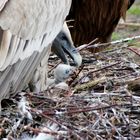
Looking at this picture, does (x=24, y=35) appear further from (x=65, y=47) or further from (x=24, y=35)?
(x=65, y=47)

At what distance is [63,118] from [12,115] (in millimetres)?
294

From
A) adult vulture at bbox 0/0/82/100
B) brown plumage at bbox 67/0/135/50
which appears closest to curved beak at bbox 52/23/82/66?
adult vulture at bbox 0/0/82/100

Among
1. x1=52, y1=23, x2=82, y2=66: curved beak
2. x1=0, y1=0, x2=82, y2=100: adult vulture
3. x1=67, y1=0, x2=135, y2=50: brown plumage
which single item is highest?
x1=0, y1=0, x2=82, y2=100: adult vulture

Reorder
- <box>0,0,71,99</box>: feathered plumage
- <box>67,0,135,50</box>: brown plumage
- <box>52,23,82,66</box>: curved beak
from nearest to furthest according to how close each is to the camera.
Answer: <box>0,0,71,99</box>: feathered plumage → <box>52,23,82,66</box>: curved beak → <box>67,0,135,50</box>: brown plumage

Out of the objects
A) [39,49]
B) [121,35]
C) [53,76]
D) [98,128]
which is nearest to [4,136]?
[98,128]

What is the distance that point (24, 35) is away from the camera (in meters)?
4.11

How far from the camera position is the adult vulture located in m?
3.88

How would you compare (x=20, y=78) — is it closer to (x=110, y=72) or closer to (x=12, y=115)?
(x=12, y=115)

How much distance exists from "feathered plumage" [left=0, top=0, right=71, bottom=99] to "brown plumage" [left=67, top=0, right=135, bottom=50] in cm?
274

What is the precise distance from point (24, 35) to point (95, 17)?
3.49 metres

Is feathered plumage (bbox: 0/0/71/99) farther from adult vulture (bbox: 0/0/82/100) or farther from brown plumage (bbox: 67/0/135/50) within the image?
brown plumage (bbox: 67/0/135/50)

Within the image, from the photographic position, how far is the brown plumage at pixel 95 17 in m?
7.35

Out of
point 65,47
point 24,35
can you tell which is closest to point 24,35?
point 24,35

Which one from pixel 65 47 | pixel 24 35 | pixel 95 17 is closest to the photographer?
pixel 24 35
